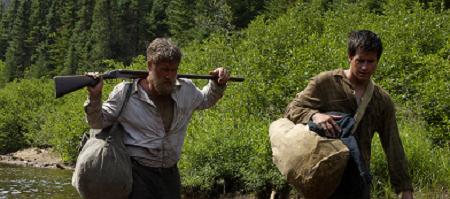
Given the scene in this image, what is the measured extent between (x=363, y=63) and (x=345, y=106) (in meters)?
0.29

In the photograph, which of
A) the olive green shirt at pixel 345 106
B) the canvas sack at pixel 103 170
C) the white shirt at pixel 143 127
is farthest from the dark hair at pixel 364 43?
the canvas sack at pixel 103 170

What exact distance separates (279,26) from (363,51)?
30.4 metres

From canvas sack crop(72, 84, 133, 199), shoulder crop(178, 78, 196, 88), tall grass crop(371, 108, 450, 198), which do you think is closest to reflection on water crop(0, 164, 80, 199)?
tall grass crop(371, 108, 450, 198)

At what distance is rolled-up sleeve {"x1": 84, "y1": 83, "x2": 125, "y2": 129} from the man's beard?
241 millimetres

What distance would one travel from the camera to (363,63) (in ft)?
12.2

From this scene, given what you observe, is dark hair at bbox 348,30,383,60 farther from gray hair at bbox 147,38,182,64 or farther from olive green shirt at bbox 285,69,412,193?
gray hair at bbox 147,38,182,64

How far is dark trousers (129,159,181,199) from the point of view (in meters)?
4.02

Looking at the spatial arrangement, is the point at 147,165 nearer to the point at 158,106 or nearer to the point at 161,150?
the point at 161,150

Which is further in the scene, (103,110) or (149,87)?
(149,87)

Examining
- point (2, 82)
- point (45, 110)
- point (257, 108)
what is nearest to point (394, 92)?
point (257, 108)

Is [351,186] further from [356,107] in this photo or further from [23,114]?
[23,114]

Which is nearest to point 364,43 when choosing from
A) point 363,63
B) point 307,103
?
point 363,63

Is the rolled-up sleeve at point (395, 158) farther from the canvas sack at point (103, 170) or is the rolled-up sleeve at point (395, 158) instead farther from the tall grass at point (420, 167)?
the tall grass at point (420, 167)

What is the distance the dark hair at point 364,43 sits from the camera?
12.1 feet
